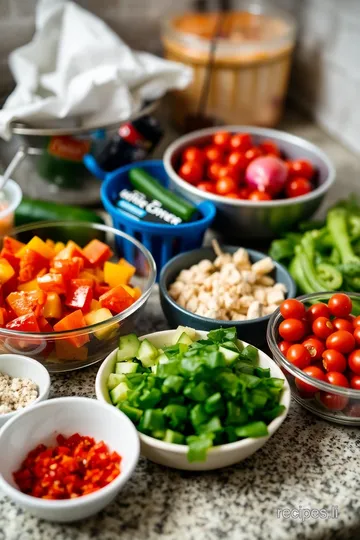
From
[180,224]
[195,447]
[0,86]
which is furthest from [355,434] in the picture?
[0,86]

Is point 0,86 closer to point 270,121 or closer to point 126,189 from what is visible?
point 126,189

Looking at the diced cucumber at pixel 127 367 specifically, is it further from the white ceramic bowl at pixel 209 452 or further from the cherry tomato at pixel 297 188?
the cherry tomato at pixel 297 188

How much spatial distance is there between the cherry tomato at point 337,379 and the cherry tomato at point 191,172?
0.65 m

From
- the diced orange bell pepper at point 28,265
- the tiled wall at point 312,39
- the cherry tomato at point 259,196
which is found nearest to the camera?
the diced orange bell pepper at point 28,265

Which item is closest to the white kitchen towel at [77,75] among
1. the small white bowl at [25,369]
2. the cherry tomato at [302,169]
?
the cherry tomato at [302,169]

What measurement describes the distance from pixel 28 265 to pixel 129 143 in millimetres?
503

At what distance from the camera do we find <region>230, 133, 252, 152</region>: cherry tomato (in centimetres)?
152

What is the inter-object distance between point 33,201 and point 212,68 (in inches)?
26.7

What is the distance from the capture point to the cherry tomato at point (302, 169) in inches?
58.5

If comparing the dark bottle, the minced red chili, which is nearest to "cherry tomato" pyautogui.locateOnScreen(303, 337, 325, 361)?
the minced red chili

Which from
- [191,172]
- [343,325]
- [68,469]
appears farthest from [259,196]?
[68,469]

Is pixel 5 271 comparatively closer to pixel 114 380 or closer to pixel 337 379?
pixel 114 380

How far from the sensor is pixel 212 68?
1.72 meters

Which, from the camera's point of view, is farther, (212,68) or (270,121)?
(270,121)
